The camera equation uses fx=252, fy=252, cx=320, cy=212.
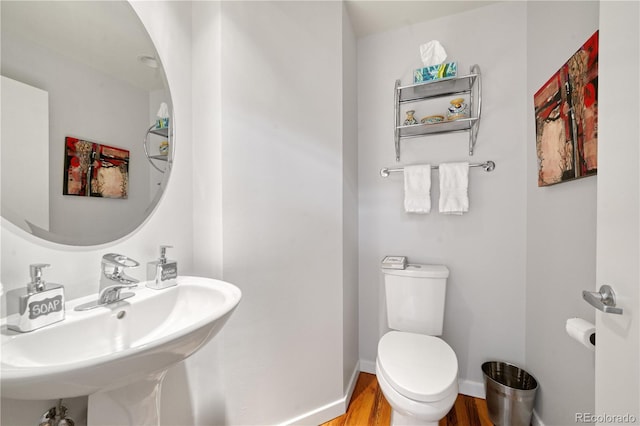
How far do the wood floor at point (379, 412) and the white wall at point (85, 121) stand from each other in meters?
1.43

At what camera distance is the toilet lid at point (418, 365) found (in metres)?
0.99

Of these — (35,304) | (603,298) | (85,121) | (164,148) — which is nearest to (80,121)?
(85,121)

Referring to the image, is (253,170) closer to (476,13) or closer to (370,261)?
(370,261)

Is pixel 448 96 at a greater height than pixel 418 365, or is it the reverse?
pixel 448 96

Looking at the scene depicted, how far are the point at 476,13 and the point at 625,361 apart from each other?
6.15 ft

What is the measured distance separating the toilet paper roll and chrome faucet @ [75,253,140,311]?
1.38 meters

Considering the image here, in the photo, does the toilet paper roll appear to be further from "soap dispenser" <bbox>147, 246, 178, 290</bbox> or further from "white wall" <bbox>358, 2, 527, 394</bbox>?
"soap dispenser" <bbox>147, 246, 178, 290</bbox>

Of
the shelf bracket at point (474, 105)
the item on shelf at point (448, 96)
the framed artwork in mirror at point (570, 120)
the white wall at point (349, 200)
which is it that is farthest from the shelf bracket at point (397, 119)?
the framed artwork in mirror at point (570, 120)

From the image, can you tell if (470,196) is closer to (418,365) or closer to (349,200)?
(349,200)

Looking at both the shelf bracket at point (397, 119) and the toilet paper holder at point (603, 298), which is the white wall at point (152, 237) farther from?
the toilet paper holder at point (603, 298)

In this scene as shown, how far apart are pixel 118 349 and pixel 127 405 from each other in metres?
0.15

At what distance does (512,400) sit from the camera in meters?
1.25

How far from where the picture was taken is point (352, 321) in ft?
5.35

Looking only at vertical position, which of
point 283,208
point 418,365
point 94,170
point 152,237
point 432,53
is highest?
point 432,53
